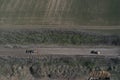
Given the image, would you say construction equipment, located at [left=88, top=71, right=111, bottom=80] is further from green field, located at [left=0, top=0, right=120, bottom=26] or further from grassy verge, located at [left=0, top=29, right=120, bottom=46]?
green field, located at [left=0, top=0, right=120, bottom=26]

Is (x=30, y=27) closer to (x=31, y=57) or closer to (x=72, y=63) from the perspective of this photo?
(x=31, y=57)

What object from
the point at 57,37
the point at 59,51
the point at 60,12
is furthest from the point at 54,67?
the point at 60,12

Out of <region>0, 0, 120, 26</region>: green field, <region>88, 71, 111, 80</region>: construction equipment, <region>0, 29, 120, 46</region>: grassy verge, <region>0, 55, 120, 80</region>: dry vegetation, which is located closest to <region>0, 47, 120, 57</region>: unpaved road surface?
<region>0, 55, 120, 80</region>: dry vegetation

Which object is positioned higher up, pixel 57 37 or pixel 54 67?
pixel 57 37

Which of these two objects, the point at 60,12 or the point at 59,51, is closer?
the point at 59,51

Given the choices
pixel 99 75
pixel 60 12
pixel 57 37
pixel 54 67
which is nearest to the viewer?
pixel 99 75

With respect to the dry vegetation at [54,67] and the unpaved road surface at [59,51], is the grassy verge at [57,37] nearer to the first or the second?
the unpaved road surface at [59,51]

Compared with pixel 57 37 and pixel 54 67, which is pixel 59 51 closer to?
pixel 57 37

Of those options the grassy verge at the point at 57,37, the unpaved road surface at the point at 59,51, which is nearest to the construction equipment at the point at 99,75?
the unpaved road surface at the point at 59,51
